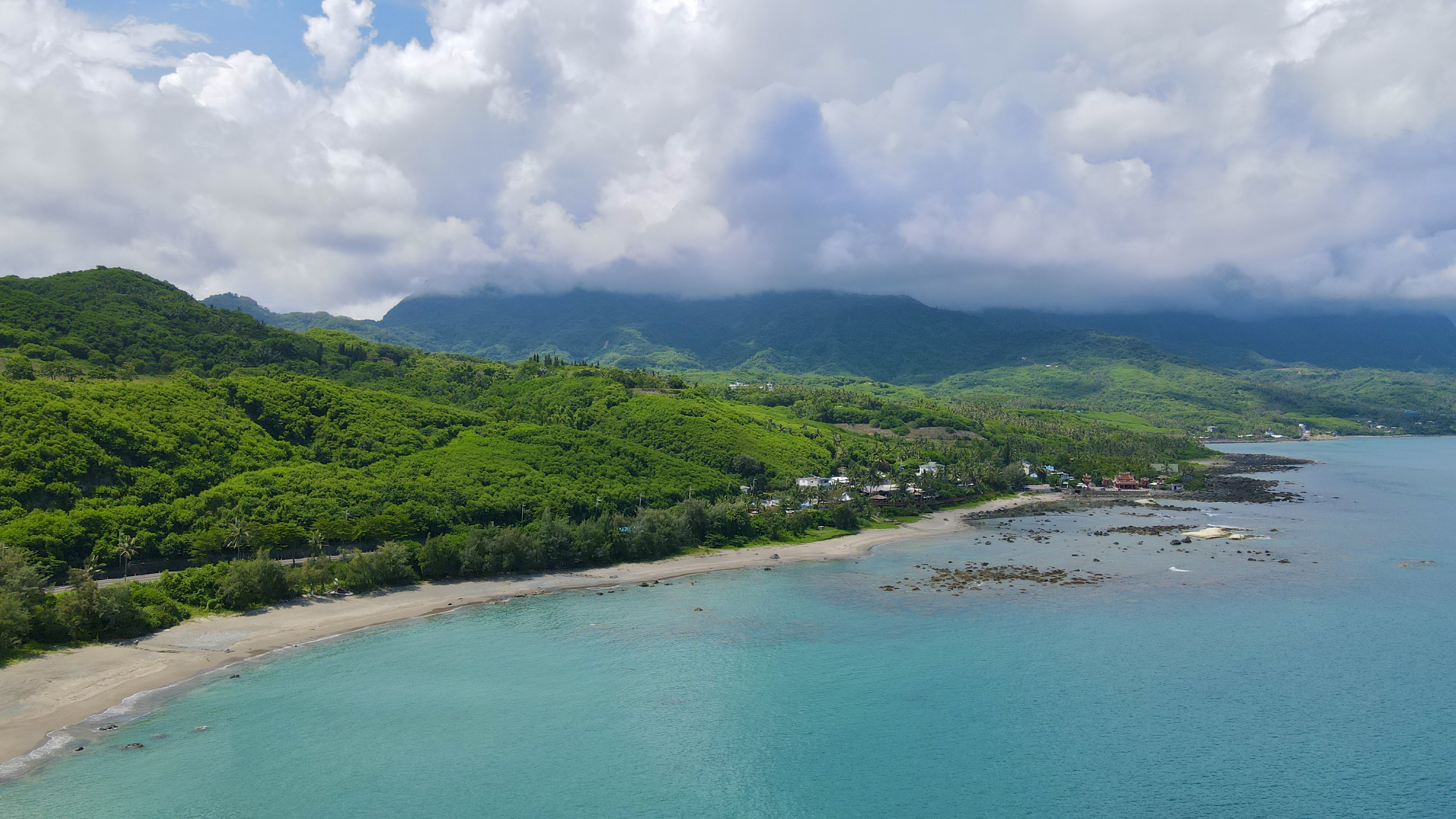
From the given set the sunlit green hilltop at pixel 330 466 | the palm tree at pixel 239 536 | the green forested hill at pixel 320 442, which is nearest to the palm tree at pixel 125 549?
Answer: the sunlit green hilltop at pixel 330 466

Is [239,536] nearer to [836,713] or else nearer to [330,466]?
[330,466]

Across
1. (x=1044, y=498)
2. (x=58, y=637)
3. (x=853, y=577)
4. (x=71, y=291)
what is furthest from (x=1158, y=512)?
(x=71, y=291)

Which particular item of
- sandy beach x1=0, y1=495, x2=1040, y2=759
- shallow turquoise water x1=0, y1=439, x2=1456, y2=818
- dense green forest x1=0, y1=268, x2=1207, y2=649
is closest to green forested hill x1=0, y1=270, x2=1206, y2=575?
dense green forest x1=0, y1=268, x2=1207, y2=649

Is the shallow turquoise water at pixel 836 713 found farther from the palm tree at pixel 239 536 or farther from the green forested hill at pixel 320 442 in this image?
the green forested hill at pixel 320 442

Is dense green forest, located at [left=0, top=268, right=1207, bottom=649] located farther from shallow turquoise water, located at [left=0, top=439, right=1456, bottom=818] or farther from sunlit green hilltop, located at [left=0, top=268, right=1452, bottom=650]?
shallow turquoise water, located at [left=0, top=439, right=1456, bottom=818]

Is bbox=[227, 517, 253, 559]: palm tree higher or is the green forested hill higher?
the green forested hill

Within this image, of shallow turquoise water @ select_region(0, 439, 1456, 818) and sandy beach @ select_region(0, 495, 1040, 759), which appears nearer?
shallow turquoise water @ select_region(0, 439, 1456, 818)
